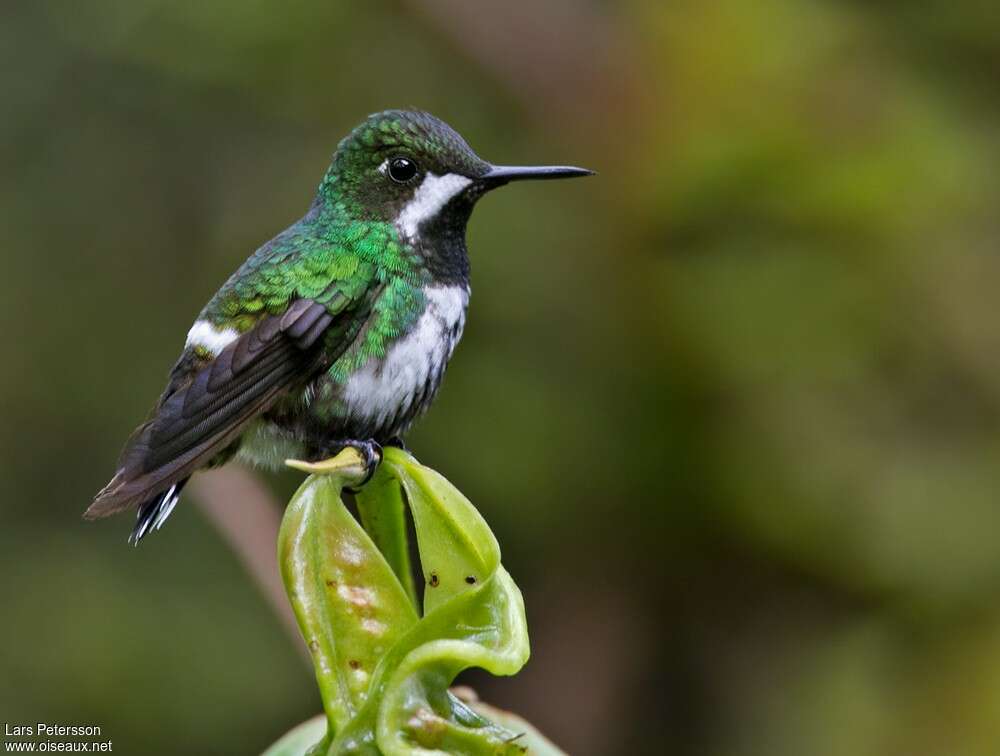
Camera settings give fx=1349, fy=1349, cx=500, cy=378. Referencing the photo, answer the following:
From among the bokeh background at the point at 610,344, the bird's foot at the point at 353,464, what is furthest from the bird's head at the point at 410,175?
the bokeh background at the point at 610,344

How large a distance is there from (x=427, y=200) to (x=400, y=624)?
113 centimetres

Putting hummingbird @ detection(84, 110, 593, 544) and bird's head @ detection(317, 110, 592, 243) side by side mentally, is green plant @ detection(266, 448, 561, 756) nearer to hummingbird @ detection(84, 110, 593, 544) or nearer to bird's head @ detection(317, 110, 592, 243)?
hummingbird @ detection(84, 110, 593, 544)

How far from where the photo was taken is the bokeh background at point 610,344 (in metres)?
4.17

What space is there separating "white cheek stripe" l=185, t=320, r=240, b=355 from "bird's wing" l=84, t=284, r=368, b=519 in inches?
1.3

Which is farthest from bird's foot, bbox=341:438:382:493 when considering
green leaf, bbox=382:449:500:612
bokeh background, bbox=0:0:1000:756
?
bokeh background, bbox=0:0:1000:756

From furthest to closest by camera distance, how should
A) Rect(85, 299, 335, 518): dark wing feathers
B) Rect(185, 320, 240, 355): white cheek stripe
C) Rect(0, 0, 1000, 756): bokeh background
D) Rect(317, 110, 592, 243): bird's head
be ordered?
Rect(0, 0, 1000, 756): bokeh background
Rect(317, 110, 592, 243): bird's head
Rect(185, 320, 240, 355): white cheek stripe
Rect(85, 299, 335, 518): dark wing feathers

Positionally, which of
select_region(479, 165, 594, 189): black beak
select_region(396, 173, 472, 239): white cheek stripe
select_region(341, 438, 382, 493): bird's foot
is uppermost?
select_region(479, 165, 594, 189): black beak

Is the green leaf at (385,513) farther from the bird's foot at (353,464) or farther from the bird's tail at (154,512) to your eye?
the bird's tail at (154,512)

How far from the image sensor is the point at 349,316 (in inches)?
95.8

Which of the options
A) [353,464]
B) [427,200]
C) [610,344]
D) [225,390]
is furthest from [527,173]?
[610,344]

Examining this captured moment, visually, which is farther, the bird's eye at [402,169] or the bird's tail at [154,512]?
the bird's eye at [402,169]

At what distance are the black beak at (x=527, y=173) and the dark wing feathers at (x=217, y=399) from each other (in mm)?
386

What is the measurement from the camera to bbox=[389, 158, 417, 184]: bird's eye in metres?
2.56

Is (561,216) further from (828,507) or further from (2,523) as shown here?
(2,523)
